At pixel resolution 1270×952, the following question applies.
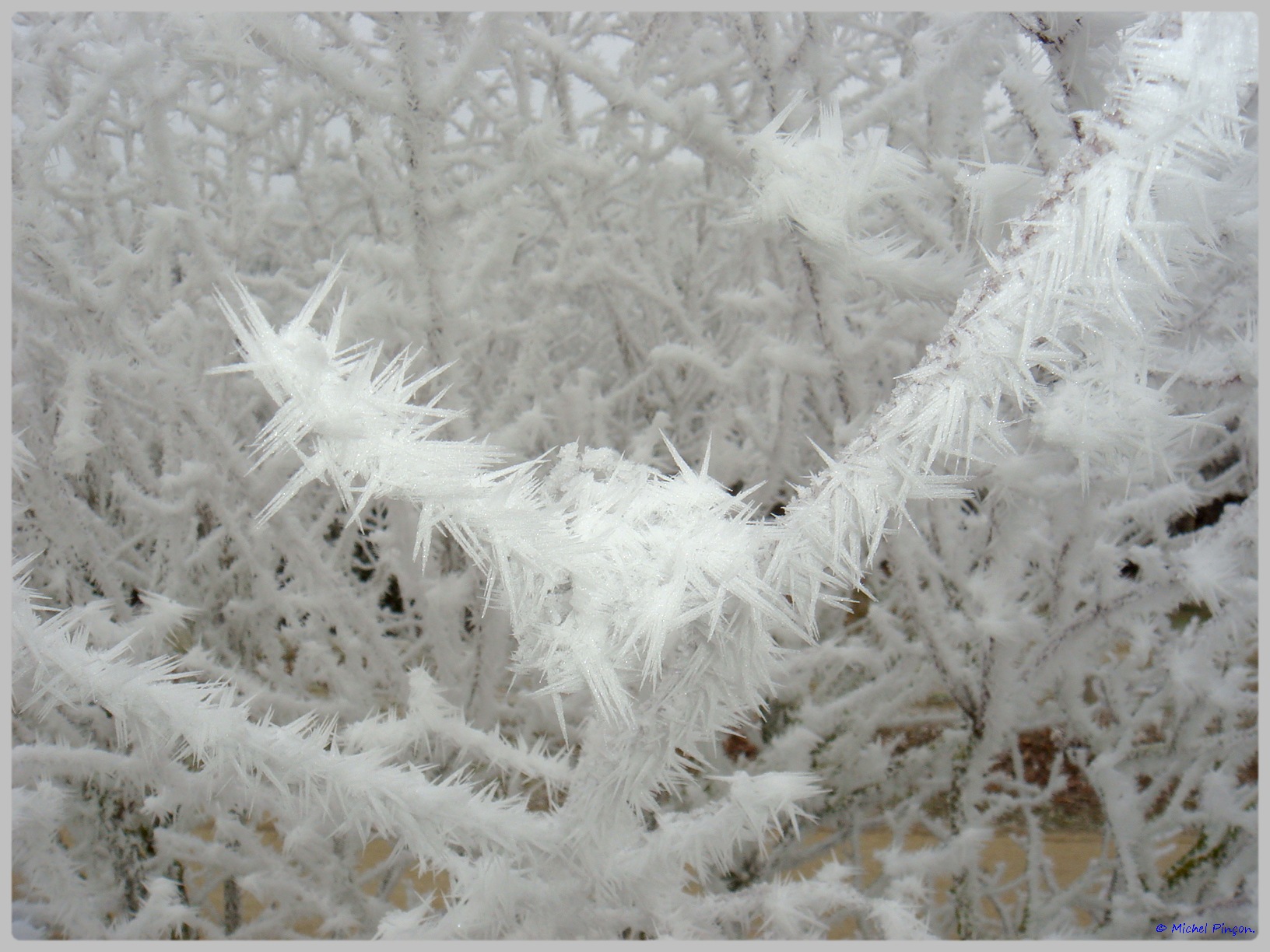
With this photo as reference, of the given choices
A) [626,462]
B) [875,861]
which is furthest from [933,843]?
[626,462]

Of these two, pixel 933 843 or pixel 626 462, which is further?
pixel 933 843

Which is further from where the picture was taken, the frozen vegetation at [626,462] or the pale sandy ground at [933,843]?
the pale sandy ground at [933,843]

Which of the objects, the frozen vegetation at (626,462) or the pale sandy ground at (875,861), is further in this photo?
the pale sandy ground at (875,861)

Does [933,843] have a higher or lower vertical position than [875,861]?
higher

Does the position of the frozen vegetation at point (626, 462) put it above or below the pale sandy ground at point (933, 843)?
above

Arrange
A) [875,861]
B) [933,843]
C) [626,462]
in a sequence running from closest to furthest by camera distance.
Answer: [626,462]
[933,843]
[875,861]

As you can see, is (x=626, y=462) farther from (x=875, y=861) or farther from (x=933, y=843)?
(x=875, y=861)

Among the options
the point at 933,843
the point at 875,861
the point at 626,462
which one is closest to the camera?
the point at 626,462

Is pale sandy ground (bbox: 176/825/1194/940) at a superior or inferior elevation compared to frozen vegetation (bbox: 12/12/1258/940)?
inferior
